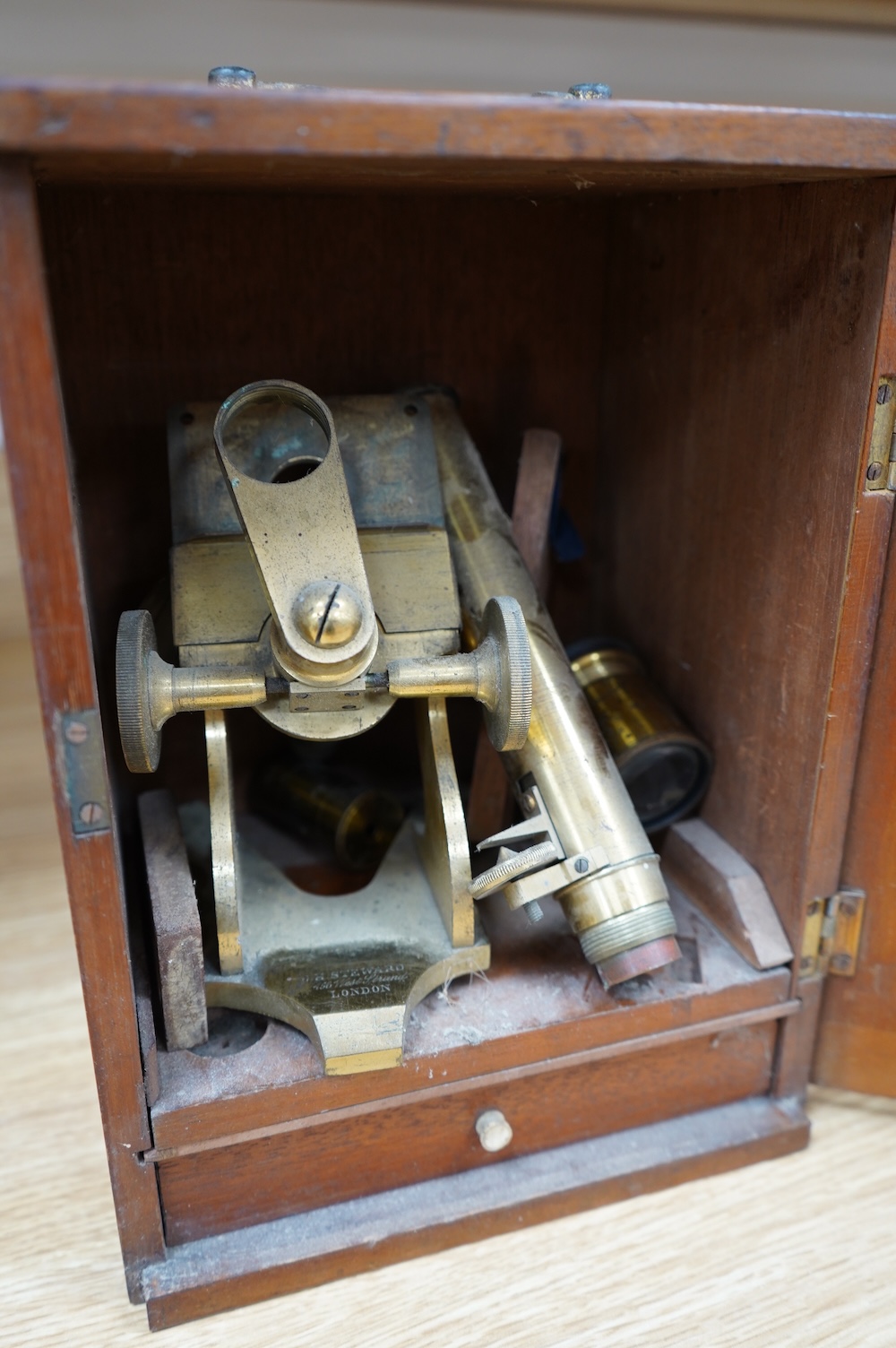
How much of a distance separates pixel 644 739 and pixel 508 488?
1.16 feet

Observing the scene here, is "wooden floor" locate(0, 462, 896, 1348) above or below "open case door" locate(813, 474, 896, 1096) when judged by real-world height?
below

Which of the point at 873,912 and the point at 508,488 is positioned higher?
the point at 508,488

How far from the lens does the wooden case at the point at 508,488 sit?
642 millimetres

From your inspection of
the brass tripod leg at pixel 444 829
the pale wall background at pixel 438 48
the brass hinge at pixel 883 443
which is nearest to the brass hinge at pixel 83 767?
the brass tripod leg at pixel 444 829

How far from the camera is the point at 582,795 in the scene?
895 millimetres

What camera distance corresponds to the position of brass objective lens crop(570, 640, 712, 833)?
1.04m

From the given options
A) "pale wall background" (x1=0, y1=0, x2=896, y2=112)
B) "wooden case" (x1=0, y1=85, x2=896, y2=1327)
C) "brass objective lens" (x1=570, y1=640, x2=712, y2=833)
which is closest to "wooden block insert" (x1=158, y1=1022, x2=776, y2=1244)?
"wooden case" (x1=0, y1=85, x2=896, y2=1327)

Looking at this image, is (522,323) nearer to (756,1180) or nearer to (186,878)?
(186,878)

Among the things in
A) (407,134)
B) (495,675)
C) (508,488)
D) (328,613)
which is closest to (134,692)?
(328,613)

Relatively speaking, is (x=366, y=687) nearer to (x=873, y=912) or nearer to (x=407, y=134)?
(x=407, y=134)

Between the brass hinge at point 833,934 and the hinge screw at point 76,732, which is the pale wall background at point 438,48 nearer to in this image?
the hinge screw at point 76,732

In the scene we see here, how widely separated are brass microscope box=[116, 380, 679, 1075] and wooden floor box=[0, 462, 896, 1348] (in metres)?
0.21

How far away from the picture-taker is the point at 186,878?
0.86 m

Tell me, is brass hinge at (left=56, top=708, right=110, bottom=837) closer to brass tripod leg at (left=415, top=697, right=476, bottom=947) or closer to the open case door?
brass tripod leg at (left=415, top=697, right=476, bottom=947)
